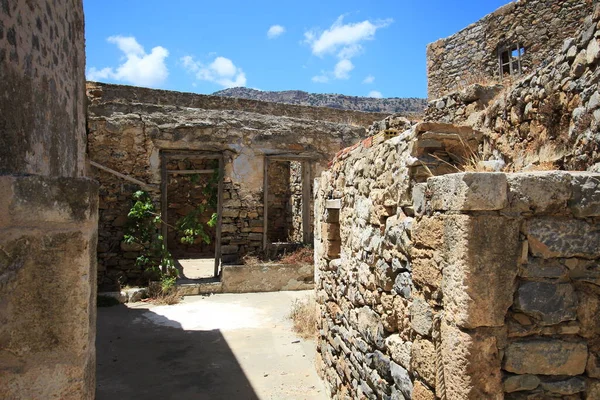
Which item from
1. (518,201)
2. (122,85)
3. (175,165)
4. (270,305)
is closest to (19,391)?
(518,201)

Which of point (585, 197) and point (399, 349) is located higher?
point (585, 197)

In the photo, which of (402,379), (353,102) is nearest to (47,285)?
(402,379)

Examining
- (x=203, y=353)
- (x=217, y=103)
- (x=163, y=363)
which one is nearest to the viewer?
(x=163, y=363)

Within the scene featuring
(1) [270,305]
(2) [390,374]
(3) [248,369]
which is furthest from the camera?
(1) [270,305]

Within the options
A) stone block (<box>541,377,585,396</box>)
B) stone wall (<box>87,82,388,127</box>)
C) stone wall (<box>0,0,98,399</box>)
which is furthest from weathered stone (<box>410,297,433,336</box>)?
stone wall (<box>87,82,388,127</box>)

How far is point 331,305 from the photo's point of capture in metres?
4.54

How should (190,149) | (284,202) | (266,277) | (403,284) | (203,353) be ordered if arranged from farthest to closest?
1. (284,202)
2. (190,149)
3. (266,277)
4. (203,353)
5. (403,284)

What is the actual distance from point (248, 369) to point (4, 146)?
13.0 feet

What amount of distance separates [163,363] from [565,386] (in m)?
4.36

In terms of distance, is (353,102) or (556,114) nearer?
(556,114)

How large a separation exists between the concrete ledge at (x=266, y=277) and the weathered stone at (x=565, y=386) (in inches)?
277

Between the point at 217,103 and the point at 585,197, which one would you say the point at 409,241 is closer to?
the point at 585,197

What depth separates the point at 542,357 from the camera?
2.00m

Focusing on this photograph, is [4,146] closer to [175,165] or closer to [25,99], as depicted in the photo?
[25,99]
